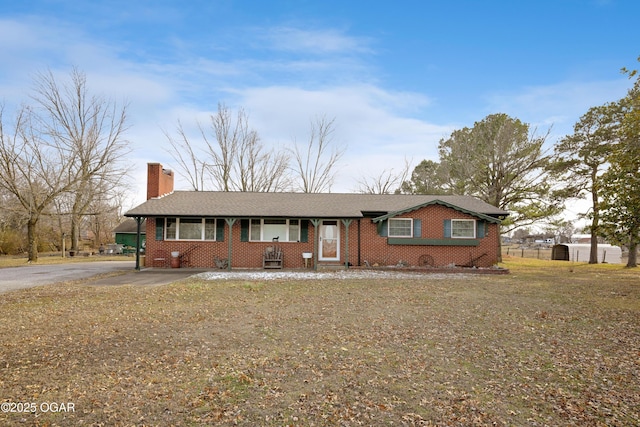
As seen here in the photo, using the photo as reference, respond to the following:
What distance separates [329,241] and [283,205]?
2.94 meters

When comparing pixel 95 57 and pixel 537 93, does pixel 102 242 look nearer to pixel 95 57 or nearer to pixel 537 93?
pixel 95 57

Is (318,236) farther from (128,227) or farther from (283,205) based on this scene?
(128,227)

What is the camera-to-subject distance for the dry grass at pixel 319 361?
150 inches

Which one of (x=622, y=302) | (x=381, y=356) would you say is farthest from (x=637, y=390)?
(x=622, y=302)

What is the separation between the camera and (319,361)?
5250 millimetres

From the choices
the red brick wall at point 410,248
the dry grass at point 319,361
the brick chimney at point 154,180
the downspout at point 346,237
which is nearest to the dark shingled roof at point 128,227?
the brick chimney at point 154,180

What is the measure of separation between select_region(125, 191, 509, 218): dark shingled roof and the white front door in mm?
855

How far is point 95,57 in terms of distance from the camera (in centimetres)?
1442

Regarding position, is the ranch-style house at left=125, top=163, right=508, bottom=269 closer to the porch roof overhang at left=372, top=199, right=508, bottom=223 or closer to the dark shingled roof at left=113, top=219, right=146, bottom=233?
the porch roof overhang at left=372, top=199, right=508, bottom=223

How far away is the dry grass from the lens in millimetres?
3812

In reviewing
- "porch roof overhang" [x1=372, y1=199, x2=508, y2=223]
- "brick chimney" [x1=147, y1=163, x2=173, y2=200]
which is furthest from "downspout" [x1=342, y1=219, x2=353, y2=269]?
"brick chimney" [x1=147, y1=163, x2=173, y2=200]

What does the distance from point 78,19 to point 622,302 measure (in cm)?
1843

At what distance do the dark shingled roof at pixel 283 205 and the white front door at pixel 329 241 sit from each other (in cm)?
85

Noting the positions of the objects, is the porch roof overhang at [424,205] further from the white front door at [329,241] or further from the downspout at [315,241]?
the downspout at [315,241]
